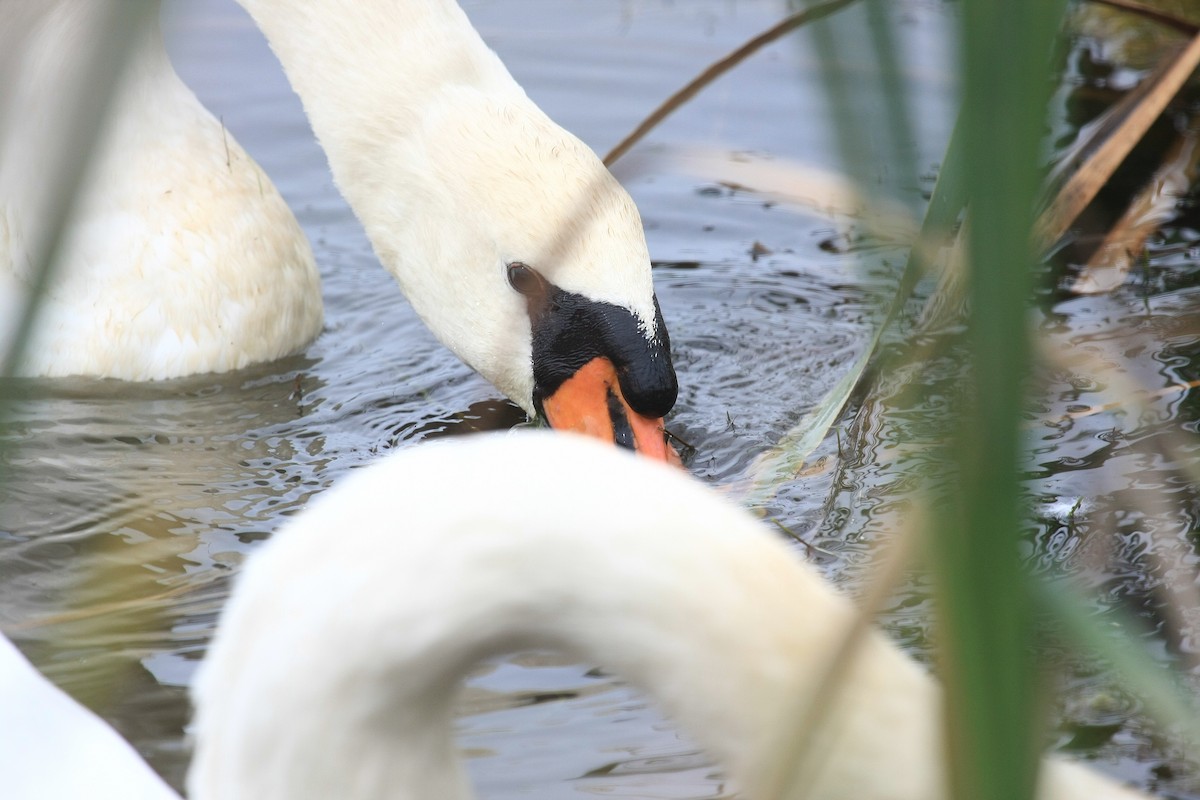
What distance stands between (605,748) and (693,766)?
0.48 ft

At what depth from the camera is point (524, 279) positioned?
3.17m

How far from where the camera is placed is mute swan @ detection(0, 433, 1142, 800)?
47.0 inches

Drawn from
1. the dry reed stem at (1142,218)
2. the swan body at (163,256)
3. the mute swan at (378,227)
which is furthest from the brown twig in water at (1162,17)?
the swan body at (163,256)

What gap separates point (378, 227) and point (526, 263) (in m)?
0.56

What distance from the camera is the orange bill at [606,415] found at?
302 centimetres

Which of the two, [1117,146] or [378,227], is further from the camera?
[1117,146]

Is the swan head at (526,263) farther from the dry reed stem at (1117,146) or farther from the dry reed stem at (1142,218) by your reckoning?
the dry reed stem at (1142,218)

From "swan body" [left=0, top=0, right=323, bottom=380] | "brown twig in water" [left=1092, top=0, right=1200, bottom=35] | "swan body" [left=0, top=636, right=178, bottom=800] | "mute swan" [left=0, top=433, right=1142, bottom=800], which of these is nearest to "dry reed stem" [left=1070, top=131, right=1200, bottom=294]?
"brown twig in water" [left=1092, top=0, right=1200, bottom=35]

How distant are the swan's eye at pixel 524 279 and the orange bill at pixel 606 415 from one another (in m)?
0.20

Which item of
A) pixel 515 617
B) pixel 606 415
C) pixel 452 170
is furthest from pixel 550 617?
pixel 452 170

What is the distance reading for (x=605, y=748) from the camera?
2352 mm

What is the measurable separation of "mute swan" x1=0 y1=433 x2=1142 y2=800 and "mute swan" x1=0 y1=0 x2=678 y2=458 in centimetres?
111

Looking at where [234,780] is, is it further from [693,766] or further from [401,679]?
[693,766]

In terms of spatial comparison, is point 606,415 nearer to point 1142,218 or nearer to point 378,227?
point 378,227
